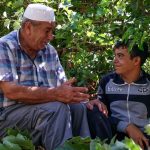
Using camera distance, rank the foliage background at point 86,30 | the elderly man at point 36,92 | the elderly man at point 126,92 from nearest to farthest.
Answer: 1. the elderly man at point 36,92
2. the elderly man at point 126,92
3. the foliage background at point 86,30

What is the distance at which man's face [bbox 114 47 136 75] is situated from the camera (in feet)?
14.9

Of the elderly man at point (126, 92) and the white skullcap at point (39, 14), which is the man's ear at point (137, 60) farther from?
the white skullcap at point (39, 14)

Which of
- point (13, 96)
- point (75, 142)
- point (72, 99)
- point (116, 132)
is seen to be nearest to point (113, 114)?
point (116, 132)

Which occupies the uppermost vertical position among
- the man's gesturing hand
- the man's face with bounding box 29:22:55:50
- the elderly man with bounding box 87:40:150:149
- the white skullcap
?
the white skullcap

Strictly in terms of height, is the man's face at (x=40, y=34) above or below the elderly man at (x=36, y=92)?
above

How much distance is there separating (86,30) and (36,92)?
1.47 m

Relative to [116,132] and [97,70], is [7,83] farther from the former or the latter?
[97,70]

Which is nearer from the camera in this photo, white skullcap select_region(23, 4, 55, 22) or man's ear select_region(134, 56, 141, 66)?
white skullcap select_region(23, 4, 55, 22)

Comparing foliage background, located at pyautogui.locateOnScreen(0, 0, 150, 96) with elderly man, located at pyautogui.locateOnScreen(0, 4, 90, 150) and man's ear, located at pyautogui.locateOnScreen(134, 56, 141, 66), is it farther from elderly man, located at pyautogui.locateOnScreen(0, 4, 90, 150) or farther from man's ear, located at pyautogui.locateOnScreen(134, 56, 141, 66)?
elderly man, located at pyautogui.locateOnScreen(0, 4, 90, 150)

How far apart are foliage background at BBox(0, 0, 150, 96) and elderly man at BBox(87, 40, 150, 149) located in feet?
0.71

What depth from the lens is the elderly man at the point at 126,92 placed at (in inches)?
176

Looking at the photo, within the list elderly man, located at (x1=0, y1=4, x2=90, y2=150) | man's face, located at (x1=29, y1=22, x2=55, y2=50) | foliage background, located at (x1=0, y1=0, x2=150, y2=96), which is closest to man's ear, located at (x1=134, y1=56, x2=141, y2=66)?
foliage background, located at (x1=0, y1=0, x2=150, y2=96)

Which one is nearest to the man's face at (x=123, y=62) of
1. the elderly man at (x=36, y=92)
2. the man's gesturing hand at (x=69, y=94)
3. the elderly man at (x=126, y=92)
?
the elderly man at (x=126, y=92)

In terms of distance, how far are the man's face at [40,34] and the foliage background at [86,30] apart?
0.68m
